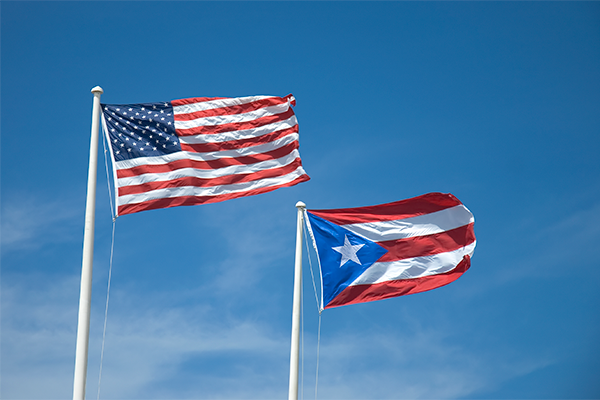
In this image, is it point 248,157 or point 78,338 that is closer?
point 78,338

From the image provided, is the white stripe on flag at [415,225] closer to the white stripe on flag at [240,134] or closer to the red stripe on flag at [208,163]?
the red stripe on flag at [208,163]

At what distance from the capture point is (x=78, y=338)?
19.2 metres

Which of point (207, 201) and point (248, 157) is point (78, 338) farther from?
point (248, 157)

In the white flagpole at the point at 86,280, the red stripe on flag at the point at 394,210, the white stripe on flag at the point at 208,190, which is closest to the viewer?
the white flagpole at the point at 86,280

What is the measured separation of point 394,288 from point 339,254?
7.53ft

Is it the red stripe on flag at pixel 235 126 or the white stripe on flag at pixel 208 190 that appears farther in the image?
the red stripe on flag at pixel 235 126

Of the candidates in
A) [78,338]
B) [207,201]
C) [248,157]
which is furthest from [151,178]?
[78,338]

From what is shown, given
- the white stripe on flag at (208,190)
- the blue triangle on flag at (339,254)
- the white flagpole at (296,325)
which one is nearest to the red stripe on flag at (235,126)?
the white stripe on flag at (208,190)

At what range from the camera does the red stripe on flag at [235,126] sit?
2367 cm

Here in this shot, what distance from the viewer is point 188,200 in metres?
22.8

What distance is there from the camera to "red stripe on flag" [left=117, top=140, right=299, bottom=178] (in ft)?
72.2

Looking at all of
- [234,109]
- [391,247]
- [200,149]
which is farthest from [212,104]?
[391,247]

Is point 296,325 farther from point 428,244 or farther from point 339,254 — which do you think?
point 428,244

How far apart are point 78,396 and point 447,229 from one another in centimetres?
1500
